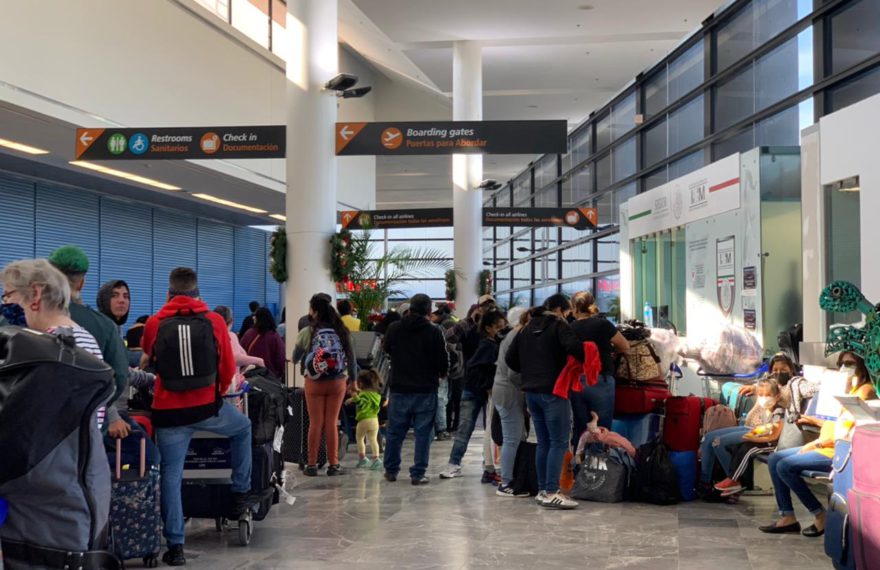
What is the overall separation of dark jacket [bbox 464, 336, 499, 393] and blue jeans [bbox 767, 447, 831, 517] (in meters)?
3.15

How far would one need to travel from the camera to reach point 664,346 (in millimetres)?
8492

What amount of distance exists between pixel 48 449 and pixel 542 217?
66.9 ft

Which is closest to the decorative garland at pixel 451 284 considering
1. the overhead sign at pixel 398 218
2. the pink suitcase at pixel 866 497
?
the overhead sign at pixel 398 218

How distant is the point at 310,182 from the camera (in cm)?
1225

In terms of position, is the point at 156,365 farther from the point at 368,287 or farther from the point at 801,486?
the point at 368,287

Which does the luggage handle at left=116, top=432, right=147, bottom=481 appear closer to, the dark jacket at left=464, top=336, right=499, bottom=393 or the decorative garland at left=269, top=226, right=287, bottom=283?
the dark jacket at left=464, top=336, right=499, bottom=393

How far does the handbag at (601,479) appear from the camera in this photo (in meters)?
7.86

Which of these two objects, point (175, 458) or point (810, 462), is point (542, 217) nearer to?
point (810, 462)

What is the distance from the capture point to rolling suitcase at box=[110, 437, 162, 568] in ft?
17.5

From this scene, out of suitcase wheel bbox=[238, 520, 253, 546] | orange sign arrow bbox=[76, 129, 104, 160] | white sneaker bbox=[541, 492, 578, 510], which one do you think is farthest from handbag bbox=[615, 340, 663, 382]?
orange sign arrow bbox=[76, 129, 104, 160]

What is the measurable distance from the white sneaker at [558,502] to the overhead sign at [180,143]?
662 cm

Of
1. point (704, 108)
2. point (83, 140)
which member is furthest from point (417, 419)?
point (704, 108)

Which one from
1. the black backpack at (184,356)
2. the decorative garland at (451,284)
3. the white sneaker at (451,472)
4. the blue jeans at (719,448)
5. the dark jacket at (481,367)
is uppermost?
the decorative garland at (451,284)

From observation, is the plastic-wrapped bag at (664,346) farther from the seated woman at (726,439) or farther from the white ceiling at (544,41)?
the white ceiling at (544,41)
